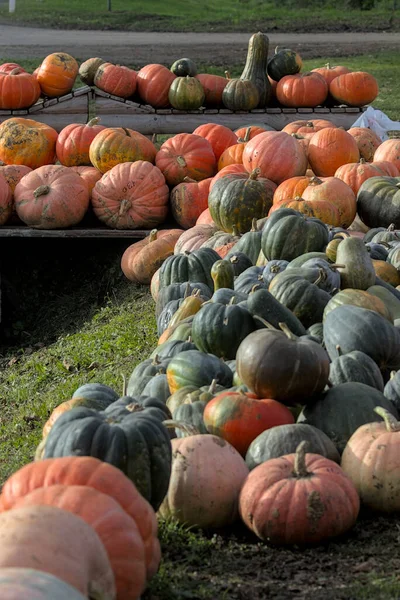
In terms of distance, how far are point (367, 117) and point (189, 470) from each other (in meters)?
7.91

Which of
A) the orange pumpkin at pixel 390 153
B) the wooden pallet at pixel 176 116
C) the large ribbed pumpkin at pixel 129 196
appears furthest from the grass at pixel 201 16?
the large ribbed pumpkin at pixel 129 196

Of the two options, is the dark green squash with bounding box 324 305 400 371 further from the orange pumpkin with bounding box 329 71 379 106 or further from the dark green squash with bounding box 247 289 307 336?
the orange pumpkin with bounding box 329 71 379 106

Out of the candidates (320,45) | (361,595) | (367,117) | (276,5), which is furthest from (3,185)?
(276,5)

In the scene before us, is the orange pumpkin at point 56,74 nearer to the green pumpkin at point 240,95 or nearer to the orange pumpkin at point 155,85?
the orange pumpkin at point 155,85

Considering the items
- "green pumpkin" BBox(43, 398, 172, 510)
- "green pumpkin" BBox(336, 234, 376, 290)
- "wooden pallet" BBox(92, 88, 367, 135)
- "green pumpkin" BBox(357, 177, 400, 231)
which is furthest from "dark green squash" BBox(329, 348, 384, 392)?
"wooden pallet" BBox(92, 88, 367, 135)

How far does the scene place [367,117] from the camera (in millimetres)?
10797

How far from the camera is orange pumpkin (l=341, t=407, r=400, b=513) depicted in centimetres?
366

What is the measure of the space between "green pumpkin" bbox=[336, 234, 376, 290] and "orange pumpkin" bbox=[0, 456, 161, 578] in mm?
2652

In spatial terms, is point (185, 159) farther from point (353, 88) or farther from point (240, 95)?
point (353, 88)

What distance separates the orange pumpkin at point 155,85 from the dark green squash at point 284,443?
7162 millimetres

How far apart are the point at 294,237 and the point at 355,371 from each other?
1.78 m

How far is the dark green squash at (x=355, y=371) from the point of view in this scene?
4.29m

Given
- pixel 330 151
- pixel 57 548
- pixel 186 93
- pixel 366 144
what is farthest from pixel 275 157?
pixel 57 548

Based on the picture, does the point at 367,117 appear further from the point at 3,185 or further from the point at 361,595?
the point at 361,595
